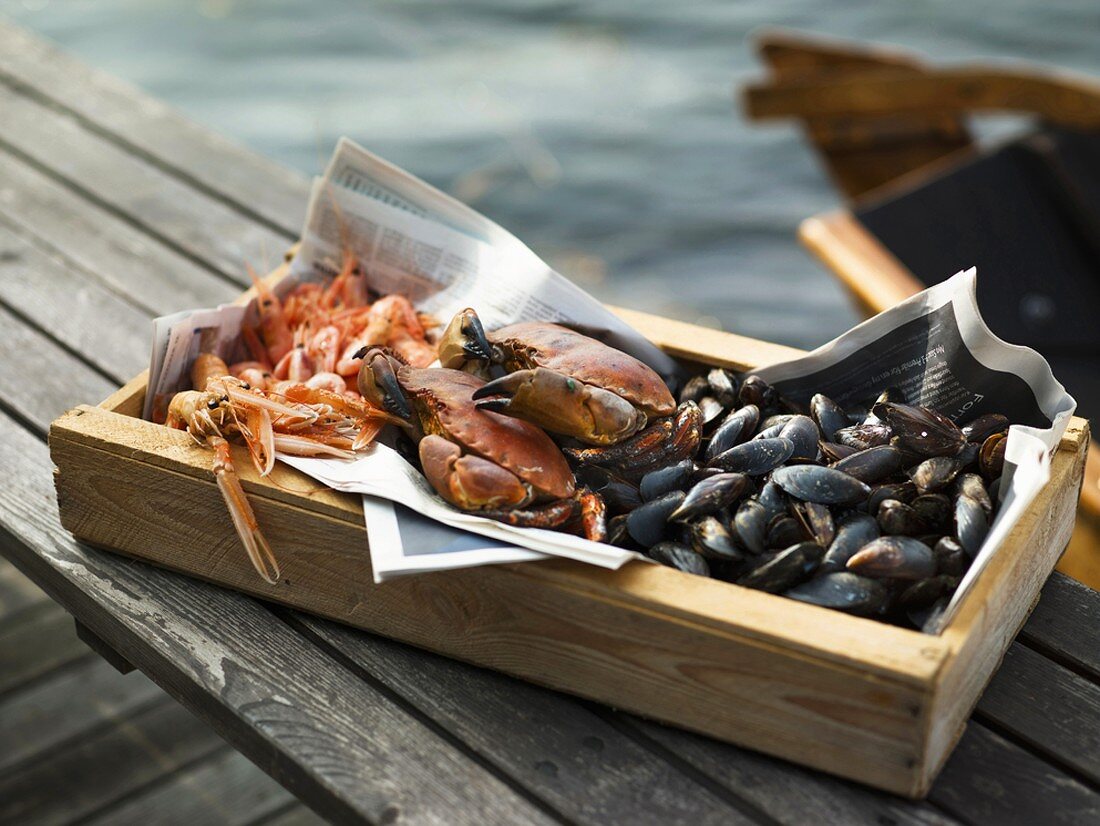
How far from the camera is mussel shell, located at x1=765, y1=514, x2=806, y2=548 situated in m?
1.22

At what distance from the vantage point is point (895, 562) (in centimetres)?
116

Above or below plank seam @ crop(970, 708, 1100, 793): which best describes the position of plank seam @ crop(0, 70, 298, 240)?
above

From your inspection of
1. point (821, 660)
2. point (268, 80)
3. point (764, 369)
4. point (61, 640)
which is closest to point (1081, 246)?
point (764, 369)

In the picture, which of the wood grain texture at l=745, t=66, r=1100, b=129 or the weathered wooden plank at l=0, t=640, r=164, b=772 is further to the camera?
the wood grain texture at l=745, t=66, r=1100, b=129

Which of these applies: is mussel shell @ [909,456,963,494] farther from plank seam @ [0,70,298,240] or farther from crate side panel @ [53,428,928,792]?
plank seam @ [0,70,298,240]

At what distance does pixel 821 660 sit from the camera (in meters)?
1.08

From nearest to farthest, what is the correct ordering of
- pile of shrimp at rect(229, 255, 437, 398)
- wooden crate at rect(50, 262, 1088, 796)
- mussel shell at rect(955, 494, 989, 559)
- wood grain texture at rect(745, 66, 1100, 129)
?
wooden crate at rect(50, 262, 1088, 796)
mussel shell at rect(955, 494, 989, 559)
pile of shrimp at rect(229, 255, 437, 398)
wood grain texture at rect(745, 66, 1100, 129)

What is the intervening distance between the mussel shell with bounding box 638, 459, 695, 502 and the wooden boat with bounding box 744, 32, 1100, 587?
1290mm

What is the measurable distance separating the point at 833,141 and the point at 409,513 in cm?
250

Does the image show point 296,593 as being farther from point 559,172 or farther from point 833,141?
point 559,172

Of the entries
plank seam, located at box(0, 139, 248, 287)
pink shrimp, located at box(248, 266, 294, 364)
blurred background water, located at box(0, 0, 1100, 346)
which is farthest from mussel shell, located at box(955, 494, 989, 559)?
blurred background water, located at box(0, 0, 1100, 346)

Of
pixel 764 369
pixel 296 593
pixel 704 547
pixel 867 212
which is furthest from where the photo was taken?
pixel 867 212

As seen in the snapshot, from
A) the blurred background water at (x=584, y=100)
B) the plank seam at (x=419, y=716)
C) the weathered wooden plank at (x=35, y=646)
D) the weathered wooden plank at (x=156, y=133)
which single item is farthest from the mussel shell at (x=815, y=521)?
the blurred background water at (x=584, y=100)

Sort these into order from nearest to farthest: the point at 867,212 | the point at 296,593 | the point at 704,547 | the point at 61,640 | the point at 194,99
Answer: the point at 704,547, the point at 296,593, the point at 61,640, the point at 867,212, the point at 194,99
